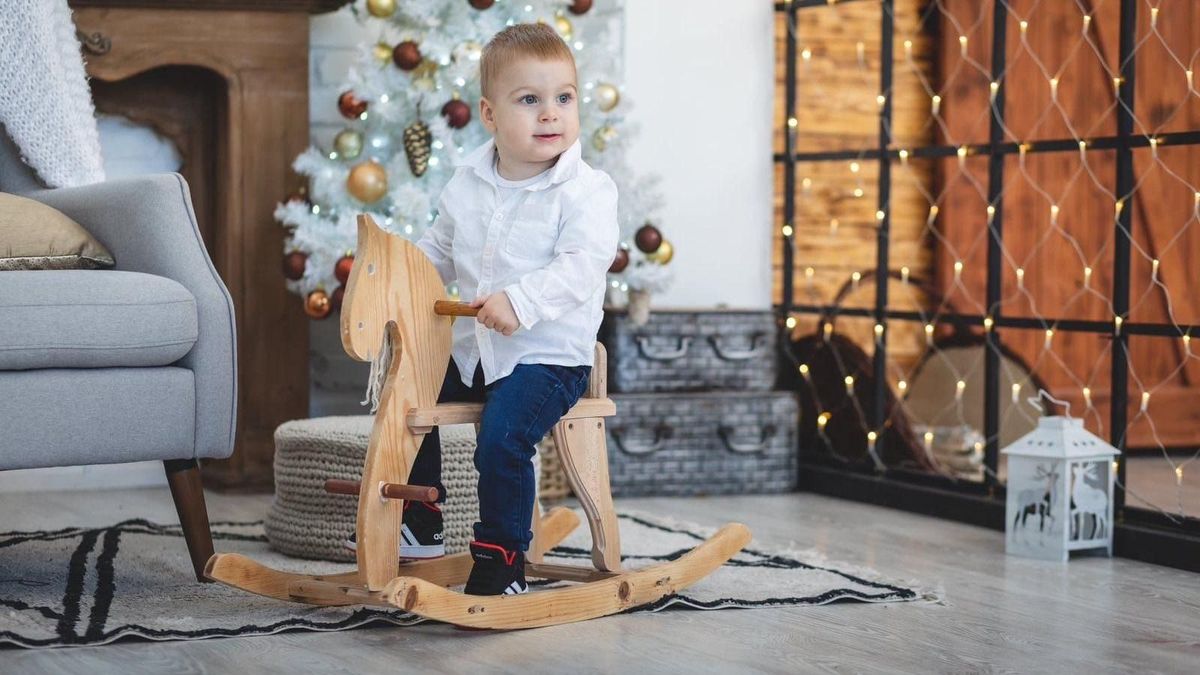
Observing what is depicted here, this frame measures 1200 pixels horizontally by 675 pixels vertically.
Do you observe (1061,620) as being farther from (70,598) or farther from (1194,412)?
(1194,412)

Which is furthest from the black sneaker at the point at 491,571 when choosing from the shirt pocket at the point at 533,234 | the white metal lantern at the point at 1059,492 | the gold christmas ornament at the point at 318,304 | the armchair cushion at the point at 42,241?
the gold christmas ornament at the point at 318,304

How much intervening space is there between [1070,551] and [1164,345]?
1479 mm

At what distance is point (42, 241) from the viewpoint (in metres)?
2.28

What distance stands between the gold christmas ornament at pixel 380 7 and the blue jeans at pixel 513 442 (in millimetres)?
1509

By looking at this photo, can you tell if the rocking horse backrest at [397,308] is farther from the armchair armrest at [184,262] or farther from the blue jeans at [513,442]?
the armchair armrest at [184,262]

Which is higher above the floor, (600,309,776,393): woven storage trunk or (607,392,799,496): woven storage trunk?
(600,309,776,393): woven storage trunk

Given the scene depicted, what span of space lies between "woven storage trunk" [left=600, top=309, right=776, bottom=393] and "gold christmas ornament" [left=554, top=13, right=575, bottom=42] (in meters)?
0.64

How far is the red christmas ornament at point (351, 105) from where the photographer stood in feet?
10.7

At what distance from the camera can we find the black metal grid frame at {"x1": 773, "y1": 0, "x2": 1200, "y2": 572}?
8.75 ft

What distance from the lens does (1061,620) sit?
6.86ft

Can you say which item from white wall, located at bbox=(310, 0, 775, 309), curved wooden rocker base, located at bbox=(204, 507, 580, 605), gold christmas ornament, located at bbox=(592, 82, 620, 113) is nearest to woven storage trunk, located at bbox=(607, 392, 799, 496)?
white wall, located at bbox=(310, 0, 775, 309)

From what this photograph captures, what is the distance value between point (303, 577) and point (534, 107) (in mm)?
717

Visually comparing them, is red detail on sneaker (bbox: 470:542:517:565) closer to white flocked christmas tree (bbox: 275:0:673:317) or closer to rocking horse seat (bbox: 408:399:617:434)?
rocking horse seat (bbox: 408:399:617:434)

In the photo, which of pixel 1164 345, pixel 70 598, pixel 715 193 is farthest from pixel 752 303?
pixel 70 598
